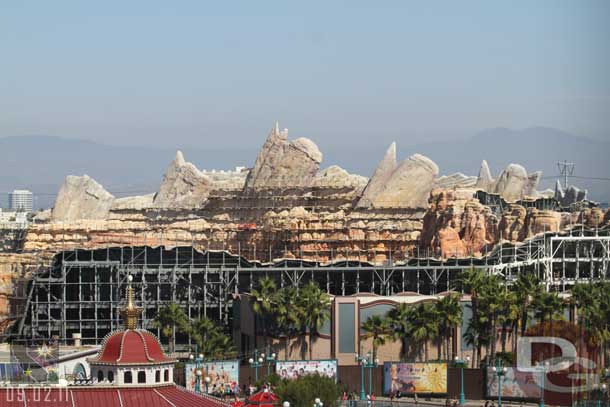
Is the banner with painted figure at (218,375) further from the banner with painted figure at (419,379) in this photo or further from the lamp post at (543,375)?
the lamp post at (543,375)

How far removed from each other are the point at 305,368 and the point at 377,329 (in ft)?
35.6

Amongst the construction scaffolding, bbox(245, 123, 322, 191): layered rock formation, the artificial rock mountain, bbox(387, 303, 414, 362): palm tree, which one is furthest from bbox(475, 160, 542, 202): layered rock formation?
bbox(387, 303, 414, 362): palm tree

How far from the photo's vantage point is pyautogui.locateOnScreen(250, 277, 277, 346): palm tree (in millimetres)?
104000

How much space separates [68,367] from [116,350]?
22222mm

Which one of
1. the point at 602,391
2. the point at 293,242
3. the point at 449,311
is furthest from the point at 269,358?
the point at 293,242

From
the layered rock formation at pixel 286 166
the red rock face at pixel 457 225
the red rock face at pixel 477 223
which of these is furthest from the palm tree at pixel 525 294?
the layered rock formation at pixel 286 166

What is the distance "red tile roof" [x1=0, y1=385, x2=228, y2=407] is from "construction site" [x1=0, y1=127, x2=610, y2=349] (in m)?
43.2

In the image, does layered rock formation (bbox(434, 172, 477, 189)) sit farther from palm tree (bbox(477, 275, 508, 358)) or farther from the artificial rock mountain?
palm tree (bbox(477, 275, 508, 358))

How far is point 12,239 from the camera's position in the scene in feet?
523

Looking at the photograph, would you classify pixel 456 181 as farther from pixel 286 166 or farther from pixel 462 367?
pixel 462 367

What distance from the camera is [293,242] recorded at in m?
145

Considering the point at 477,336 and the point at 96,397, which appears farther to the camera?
the point at 477,336

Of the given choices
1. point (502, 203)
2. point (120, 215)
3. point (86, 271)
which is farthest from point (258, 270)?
point (120, 215)

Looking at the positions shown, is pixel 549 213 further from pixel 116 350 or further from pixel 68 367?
pixel 116 350
